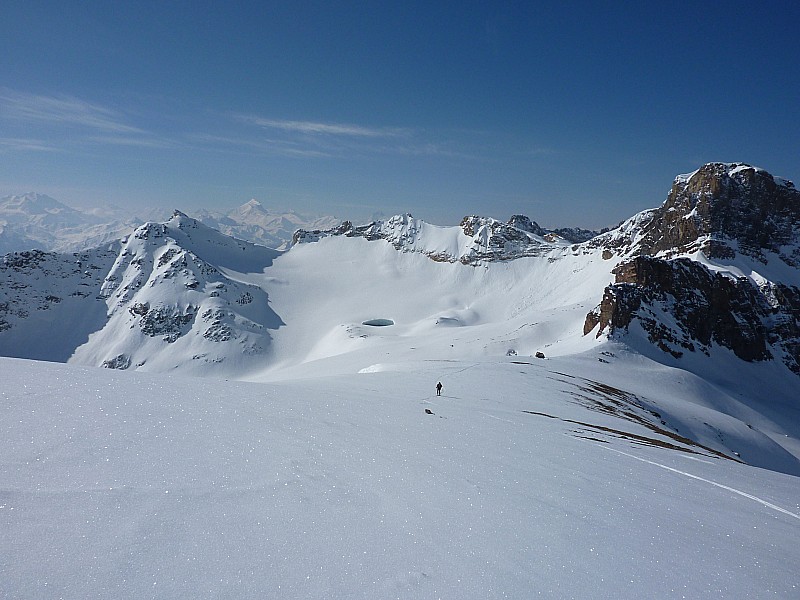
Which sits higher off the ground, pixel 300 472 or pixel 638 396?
pixel 300 472

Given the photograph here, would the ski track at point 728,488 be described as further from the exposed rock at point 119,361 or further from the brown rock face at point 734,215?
the exposed rock at point 119,361

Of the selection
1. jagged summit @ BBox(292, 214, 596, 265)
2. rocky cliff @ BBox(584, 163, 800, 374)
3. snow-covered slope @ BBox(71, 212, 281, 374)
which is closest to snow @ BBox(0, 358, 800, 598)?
rocky cliff @ BBox(584, 163, 800, 374)

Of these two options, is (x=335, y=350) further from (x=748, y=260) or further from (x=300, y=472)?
(x=748, y=260)

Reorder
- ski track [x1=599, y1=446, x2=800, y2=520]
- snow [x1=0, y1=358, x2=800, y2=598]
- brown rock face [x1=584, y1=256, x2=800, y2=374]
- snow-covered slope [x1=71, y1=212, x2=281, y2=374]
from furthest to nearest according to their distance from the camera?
1. snow-covered slope [x1=71, y1=212, x2=281, y2=374]
2. brown rock face [x1=584, y1=256, x2=800, y2=374]
3. ski track [x1=599, y1=446, x2=800, y2=520]
4. snow [x1=0, y1=358, x2=800, y2=598]

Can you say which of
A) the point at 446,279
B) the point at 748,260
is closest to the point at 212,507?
the point at 748,260

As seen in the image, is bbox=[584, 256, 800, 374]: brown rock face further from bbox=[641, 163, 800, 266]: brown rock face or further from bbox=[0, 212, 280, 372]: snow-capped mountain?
bbox=[0, 212, 280, 372]: snow-capped mountain

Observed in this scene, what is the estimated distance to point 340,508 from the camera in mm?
5359

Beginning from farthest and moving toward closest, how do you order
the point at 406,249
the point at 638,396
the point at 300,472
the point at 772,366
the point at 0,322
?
1. the point at 406,249
2. the point at 0,322
3. the point at 772,366
4. the point at 638,396
5. the point at 300,472

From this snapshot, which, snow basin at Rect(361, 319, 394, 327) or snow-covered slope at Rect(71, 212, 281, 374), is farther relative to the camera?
snow basin at Rect(361, 319, 394, 327)

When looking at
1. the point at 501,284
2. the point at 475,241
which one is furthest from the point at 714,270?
the point at 475,241

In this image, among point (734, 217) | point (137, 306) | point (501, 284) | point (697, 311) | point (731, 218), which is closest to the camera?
point (697, 311)

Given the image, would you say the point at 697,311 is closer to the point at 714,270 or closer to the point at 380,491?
the point at 714,270

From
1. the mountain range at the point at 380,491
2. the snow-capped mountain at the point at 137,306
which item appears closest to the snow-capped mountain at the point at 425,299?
the snow-capped mountain at the point at 137,306

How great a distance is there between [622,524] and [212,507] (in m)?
6.14
